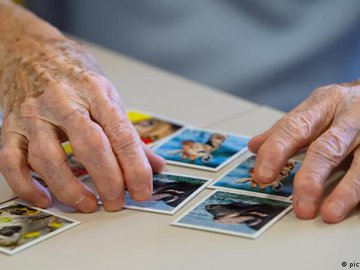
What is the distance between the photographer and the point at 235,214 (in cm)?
93

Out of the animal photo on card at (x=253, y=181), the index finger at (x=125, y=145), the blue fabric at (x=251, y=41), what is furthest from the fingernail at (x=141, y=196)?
the blue fabric at (x=251, y=41)

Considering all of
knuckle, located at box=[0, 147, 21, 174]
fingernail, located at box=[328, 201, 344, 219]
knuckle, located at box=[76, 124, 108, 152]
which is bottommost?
knuckle, located at box=[0, 147, 21, 174]

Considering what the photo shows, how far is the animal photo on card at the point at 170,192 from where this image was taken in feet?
3.18

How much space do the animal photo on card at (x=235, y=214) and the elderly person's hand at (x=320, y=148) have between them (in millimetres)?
35

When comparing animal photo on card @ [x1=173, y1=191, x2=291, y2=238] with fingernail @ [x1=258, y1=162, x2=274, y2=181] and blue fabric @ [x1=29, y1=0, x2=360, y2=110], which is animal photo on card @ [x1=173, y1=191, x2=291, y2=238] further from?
blue fabric @ [x1=29, y1=0, x2=360, y2=110]

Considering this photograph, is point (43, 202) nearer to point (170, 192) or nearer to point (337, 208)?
point (170, 192)

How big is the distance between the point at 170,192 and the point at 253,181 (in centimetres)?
14

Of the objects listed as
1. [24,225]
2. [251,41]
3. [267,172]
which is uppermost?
[251,41]

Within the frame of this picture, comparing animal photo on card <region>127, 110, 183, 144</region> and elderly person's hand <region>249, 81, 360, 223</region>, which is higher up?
elderly person's hand <region>249, 81, 360, 223</region>

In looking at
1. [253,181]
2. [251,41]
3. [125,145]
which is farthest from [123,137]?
[251,41]

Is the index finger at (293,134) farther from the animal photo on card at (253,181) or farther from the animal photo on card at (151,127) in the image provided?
the animal photo on card at (151,127)

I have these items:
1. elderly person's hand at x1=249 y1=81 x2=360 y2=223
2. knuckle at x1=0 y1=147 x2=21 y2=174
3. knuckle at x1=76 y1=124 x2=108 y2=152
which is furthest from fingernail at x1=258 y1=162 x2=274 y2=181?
knuckle at x1=0 y1=147 x2=21 y2=174

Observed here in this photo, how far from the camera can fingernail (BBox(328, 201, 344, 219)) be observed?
90 cm

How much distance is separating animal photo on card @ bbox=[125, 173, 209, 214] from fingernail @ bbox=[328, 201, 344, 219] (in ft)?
0.70
